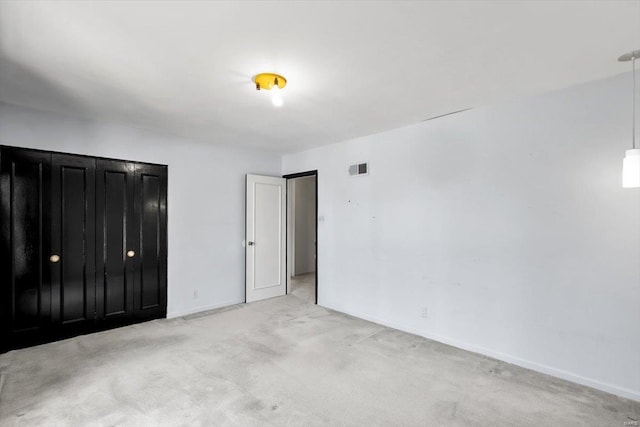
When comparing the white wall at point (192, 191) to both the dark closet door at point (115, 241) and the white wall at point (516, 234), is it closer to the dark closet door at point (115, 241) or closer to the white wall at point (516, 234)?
the dark closet door at point (115, 241)

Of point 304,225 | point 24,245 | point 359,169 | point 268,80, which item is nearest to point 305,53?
point 268,80

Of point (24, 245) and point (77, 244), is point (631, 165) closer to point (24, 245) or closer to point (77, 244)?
point (77, 244)

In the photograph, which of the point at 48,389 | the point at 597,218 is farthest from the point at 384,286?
the point at 48,389

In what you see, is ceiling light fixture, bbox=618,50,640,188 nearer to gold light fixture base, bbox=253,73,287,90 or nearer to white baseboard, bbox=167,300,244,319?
gold light fixture base, bbox=253,73,287,90

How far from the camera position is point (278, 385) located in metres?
2.56

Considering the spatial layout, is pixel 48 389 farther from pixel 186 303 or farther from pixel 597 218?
pixel 597 218

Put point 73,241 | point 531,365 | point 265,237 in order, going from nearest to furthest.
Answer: point 531,365 → point 73,241 → point 265,237

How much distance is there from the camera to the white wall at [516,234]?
2.48 meters

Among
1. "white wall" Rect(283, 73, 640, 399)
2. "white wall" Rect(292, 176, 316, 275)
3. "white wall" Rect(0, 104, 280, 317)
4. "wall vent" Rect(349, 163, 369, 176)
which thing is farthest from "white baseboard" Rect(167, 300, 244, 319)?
"wall vent" Rect(349, 163, 369, 176)

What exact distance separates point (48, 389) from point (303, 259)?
5.38 metres

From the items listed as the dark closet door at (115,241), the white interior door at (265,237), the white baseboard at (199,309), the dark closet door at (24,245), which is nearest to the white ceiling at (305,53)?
the dark closet door at (24,245)

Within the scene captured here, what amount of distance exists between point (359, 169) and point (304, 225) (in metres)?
3.47

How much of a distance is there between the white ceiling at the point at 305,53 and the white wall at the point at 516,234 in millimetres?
324

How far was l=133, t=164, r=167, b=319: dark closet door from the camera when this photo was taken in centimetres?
402
